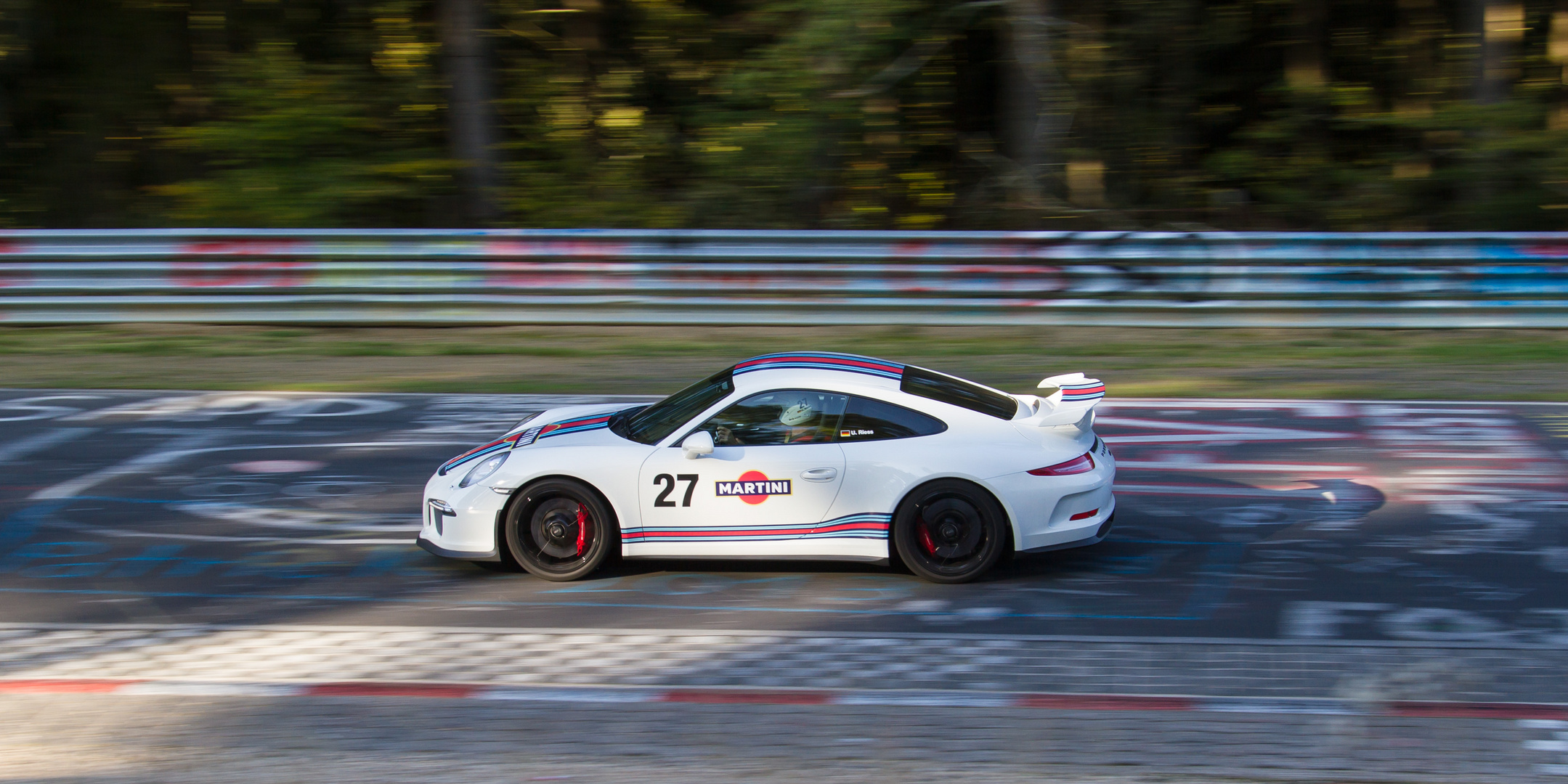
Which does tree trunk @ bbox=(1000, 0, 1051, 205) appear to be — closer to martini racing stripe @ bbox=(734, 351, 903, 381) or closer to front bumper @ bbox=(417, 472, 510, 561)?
martini racing stripe @ bbox=(734, 351, 903, 381)

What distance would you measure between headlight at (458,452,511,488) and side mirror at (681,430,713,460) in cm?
97

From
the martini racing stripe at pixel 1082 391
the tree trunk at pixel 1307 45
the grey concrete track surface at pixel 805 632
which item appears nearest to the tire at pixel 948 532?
the grey concrete track surface at pixel 805 632

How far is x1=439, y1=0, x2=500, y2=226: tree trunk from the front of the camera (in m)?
17.2

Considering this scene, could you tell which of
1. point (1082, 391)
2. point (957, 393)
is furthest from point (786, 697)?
point (1082, 391)

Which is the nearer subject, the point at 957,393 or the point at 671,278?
the point at 957,393

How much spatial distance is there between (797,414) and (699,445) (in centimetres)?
53

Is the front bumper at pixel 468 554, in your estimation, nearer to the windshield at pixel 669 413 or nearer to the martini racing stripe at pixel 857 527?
the windshield at pixel 669 413

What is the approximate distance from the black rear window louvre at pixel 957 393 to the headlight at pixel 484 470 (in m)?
2.06

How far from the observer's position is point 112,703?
543 cm

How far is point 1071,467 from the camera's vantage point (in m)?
6.68

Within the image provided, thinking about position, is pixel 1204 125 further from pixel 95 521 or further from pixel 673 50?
pixel 95 521

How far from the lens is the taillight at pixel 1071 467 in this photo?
6621mm

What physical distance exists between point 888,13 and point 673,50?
4128 mm

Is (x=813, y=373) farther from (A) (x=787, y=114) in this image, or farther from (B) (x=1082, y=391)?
(A) (x=787, y=114)
